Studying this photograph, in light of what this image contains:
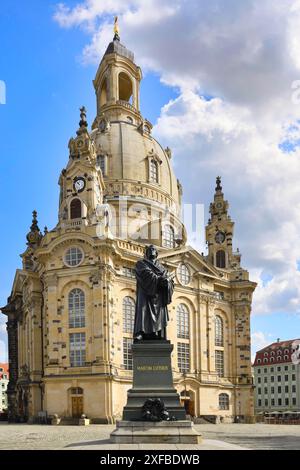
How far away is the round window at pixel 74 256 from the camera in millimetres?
57375

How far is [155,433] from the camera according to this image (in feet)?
62.5

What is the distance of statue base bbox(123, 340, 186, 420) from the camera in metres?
20.0

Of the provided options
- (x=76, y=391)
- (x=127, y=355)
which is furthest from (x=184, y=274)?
(x=76, y=391)

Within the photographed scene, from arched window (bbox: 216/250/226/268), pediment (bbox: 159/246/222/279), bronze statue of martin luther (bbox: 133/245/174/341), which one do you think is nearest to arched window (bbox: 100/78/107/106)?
arched window (bbox: 216/250/226/268)

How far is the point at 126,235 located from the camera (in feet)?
228

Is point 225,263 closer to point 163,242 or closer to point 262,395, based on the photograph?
point 163,242

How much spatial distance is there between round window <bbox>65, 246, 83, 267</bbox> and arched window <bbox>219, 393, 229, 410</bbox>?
25.7 m

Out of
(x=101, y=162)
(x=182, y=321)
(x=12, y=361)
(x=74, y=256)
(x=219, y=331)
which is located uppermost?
(x=101, y=162)

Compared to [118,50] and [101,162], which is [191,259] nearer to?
[101,162]

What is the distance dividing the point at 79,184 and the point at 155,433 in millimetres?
46226

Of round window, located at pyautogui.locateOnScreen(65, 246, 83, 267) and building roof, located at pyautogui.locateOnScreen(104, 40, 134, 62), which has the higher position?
building roof, located at pyautogui.locateOnScreen(104, 40, 134, 62)

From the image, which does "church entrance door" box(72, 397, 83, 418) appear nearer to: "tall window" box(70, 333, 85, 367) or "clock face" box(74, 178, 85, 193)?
"tall window" box(70, 333, 85, 367)
